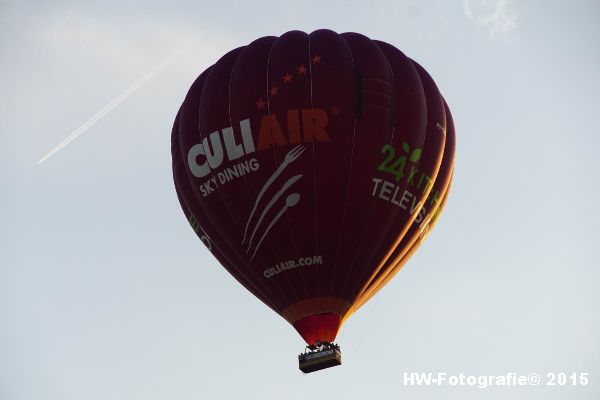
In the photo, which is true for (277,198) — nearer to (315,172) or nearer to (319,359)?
(315,172)

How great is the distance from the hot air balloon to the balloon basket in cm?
2

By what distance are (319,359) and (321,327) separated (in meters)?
0.68

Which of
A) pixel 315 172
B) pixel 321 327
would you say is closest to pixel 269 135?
pixel 315 172

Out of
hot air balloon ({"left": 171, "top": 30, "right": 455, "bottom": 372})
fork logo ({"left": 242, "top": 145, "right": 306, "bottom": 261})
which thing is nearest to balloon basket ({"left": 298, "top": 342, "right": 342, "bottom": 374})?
hot air balloon ({"left": 171, "top": 30, "right": 455, "bottom": 372})

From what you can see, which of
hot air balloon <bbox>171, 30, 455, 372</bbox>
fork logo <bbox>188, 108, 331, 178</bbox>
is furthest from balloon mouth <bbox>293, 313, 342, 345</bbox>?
fork logo <bbox>188, 108, 331, 178</bbox>

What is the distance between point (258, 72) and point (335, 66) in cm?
162

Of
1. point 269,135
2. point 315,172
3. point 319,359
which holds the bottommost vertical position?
point 319,359

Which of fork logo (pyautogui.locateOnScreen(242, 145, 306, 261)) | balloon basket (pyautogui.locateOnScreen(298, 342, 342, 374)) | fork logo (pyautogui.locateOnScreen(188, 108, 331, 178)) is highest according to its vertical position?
fork logo (pyautogui.locateOnScreen(188, 108, 331, 178))

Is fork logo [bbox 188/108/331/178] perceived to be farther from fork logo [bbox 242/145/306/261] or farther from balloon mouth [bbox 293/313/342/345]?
balloon mouth [bbox 293/313/342/345]

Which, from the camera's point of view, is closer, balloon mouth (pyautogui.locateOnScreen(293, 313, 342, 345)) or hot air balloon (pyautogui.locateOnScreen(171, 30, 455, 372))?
hot air balloon (pyautogui.locateOnScreen(171, 30, 455, 372))

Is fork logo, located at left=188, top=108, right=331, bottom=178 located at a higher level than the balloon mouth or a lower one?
higher

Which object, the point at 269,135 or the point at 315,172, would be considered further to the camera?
the point at 269,135

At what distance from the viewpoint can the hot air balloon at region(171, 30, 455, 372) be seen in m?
23.8

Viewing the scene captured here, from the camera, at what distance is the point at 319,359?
2373cm
